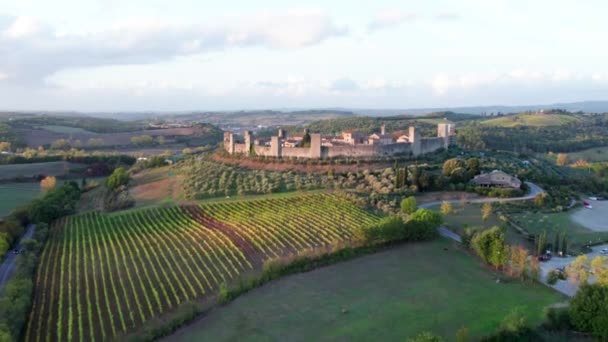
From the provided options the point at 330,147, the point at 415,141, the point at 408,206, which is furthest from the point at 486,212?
the point at 330,147

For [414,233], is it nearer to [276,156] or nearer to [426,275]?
[426,275]

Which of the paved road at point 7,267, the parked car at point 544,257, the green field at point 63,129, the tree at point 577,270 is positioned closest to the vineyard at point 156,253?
the paved road at point 7,267

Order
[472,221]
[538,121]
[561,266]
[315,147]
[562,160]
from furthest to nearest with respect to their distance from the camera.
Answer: [538,121] → [562,160] → [315,147] → [472,221] → [561,266]

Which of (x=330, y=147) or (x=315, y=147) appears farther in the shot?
(x=330, y=147)

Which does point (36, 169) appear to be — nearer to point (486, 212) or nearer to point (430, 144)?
point (430, 144)

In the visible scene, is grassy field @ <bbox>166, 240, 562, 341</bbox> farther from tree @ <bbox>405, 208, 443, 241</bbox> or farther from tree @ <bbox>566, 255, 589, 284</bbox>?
tree @ <bbox>405, 208, 443, 241</bbox>

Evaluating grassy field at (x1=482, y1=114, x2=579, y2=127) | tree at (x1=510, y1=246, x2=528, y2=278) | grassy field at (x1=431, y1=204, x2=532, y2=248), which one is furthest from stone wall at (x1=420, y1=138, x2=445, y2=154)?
grassy field at (x1=482, y1=114, x2=579, y2=127)

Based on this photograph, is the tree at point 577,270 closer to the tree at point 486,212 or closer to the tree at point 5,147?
the tree at point 486,212
